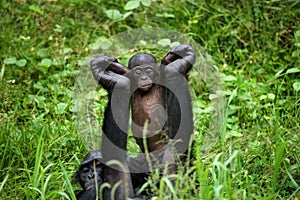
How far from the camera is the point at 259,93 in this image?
21.3ft

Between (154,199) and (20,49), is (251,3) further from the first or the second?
(154,199)

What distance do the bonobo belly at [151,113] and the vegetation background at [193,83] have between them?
1.39 ft

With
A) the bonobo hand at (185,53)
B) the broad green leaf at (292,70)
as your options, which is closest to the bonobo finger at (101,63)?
the bonobo hand at (185,53)

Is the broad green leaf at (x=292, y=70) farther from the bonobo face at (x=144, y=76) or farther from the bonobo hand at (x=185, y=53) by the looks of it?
the bonobo face at (x=144, y=76)

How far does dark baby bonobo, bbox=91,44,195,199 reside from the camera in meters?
4.38

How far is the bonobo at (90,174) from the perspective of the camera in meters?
4.54

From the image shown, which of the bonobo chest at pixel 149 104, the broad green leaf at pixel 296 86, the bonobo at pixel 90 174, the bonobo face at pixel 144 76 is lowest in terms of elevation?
the bonobo at pixel 90 174

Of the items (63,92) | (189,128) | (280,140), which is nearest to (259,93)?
(280,140)

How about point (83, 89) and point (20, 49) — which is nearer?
point (83, 89)

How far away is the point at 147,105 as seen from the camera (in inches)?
180

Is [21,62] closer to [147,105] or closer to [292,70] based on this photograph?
[292,70]

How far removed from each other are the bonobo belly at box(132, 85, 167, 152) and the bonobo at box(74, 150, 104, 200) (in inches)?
11.6

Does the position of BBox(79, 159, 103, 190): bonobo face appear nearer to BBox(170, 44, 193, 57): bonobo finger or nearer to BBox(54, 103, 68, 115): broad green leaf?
BBox(170, 44, 193, 57): bonobo finger

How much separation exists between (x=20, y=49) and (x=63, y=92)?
2.73ft
